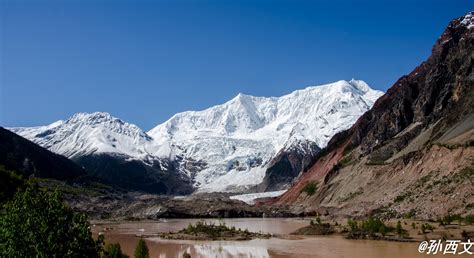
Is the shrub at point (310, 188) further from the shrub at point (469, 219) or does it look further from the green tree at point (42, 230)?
the green tree at point (42, 230)

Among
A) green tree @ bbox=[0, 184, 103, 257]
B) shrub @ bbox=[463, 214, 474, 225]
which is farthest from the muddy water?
green tree @ bbox=[0, 184, 103, 257]

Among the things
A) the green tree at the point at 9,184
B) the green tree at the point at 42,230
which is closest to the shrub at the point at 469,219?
the green tree at the point at 42,230

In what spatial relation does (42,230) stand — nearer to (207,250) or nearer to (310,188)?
(207,250)

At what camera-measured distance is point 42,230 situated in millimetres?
23859

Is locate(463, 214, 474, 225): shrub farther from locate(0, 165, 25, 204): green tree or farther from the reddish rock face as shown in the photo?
locate(0, 165, 25, 204): green tree

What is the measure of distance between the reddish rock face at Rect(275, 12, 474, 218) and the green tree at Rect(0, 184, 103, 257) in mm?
81258

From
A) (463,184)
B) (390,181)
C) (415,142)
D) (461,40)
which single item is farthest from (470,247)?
(461,40)

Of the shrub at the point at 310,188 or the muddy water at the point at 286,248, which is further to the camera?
the shrub at the point at 310,188

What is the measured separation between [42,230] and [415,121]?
439ft

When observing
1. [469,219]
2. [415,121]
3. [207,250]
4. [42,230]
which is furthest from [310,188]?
[42,230]

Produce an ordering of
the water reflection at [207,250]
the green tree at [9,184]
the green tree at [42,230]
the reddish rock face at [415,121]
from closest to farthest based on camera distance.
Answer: the green tree at [42,230], the water reflection at [207,250], the green tree at [9,184], the reddish rock face at [415,121]

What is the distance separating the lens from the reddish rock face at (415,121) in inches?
4459

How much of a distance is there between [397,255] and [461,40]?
107 m

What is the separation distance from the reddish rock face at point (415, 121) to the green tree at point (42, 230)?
267 feet
